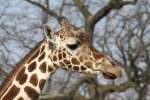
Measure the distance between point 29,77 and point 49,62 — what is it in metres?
0.31

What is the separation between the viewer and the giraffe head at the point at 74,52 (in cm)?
644

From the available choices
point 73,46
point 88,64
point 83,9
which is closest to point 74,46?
point 73,46

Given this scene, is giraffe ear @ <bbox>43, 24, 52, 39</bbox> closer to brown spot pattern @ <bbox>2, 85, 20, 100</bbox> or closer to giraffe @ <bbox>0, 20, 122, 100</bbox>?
giraffe @ <bbox>0, 20, 122, 100</bbox>

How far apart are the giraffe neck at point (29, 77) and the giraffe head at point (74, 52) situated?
0.12 metres

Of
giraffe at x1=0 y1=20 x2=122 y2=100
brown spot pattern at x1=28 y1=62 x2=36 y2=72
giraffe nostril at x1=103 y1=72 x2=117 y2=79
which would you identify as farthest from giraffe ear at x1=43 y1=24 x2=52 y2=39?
giraffe nostril at x1=103 y1=72 x2=117 y2=79

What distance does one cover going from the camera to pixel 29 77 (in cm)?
655

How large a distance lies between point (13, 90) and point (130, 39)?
13.5 m

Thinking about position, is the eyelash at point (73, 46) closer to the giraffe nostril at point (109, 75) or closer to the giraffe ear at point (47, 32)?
the giraffe ear at point (47, 32)

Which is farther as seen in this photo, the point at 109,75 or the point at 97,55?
the point at 97,55

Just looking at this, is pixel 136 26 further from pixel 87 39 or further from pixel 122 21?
pixel 87 39

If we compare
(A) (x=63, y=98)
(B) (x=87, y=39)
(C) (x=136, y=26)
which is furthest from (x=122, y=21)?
(B) (x=87, y=39)

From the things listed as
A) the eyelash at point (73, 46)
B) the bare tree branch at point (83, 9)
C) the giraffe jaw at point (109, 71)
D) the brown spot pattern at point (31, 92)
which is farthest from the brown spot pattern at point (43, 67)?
the bare tree branch at point (83, 9)

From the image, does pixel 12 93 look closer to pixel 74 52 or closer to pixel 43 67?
pixel 43 67

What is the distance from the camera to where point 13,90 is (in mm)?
6527
